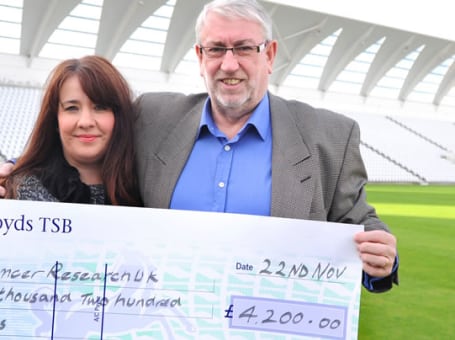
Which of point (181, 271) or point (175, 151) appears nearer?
point (181, 271)

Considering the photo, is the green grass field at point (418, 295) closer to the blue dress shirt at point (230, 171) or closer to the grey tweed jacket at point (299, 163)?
the grey tweed jacket at point (299, 163)

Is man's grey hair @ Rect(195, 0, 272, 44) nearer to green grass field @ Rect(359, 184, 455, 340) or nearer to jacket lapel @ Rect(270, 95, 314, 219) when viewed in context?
jacket lapel @ Rect(270, 95, 314, 219)

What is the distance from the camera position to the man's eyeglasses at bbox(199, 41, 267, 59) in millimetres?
2211

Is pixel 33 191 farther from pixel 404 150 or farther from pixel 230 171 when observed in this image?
pixel 404 150

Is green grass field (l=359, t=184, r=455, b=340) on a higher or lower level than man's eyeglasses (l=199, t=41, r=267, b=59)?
lower

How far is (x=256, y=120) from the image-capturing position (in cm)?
233

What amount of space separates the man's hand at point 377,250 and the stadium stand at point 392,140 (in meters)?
21.4

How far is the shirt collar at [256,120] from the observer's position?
7.62ft

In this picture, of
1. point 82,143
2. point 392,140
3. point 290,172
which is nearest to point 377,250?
point 290,172

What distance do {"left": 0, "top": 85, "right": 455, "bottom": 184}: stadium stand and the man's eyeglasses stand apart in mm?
21032

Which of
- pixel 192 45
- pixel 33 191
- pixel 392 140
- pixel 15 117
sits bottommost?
pixel 33 191

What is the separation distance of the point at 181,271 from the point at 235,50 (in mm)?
915

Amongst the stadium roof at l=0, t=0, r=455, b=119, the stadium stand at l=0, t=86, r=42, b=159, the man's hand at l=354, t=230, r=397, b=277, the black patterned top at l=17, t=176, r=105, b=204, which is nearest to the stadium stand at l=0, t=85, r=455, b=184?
the stadium stand at l=0, t=86, r=42, b=159

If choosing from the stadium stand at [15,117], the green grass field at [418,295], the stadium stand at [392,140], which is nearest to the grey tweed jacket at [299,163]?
the green grass field at [418,295]
